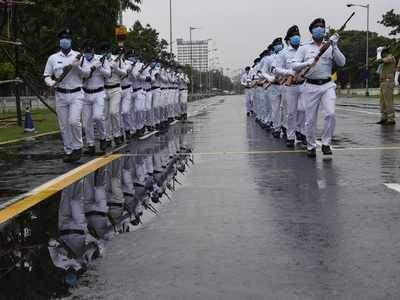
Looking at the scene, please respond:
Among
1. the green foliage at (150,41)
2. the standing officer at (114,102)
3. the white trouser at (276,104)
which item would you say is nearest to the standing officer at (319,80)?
the white trouser at (276,104)

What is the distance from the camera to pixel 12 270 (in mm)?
4668

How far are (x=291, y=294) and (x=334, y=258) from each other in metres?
0.87

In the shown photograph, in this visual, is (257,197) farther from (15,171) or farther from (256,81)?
(256,81)

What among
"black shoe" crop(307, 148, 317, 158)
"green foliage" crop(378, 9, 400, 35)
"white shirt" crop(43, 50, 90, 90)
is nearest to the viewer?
"black shoe" crop(307, 148, 317, 158)

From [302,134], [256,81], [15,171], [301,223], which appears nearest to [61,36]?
[15,171]

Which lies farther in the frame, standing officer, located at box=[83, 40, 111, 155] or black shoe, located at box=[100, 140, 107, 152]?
black shoe, located at box=[100, 140, 107, 152]

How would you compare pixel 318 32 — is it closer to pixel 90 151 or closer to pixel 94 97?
pixel 94 97

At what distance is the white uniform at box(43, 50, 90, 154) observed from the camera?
11.5m

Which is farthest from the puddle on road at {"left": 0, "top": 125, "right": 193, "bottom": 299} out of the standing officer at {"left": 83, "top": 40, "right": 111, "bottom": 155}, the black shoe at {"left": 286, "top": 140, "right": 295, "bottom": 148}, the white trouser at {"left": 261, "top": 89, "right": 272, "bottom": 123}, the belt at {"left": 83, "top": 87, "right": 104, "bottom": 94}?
the white trouser at {"left": 261, "top": 89, "right": 272, "bottom": 123}

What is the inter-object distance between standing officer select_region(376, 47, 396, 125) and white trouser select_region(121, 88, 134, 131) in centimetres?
671

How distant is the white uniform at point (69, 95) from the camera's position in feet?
37.7

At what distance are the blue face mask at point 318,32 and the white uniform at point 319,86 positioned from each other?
0.52ft

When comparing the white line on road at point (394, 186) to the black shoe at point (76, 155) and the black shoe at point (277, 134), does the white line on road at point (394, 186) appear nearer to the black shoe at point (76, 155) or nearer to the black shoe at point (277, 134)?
the black shoe at point (76, 155)

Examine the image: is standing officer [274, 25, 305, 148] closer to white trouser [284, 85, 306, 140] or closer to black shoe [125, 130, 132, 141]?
white trouser [284, 85, 306, 140]
